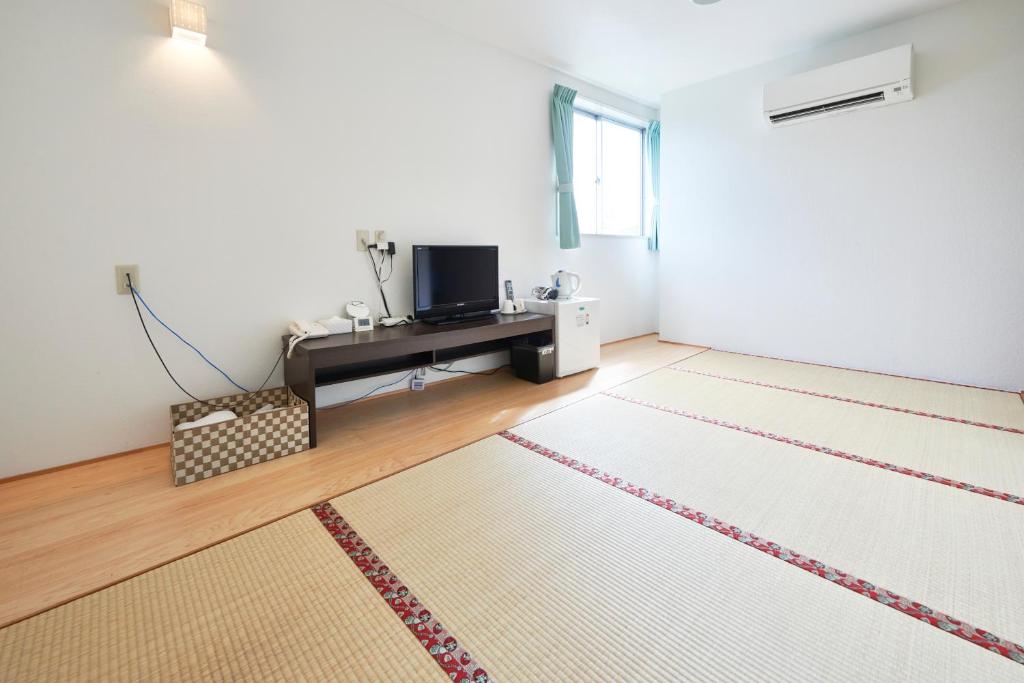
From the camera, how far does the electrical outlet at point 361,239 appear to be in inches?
114

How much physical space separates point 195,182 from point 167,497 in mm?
1537

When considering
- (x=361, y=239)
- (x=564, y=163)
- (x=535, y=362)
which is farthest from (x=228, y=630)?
(x=564, y=163)

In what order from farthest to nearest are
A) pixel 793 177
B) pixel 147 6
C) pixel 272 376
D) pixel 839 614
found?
pixel 793 177, pixel 272 376, pixel 147 6, pixel 839 614

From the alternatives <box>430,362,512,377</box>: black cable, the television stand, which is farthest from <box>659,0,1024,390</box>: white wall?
the television stand

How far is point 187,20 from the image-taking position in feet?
7.00

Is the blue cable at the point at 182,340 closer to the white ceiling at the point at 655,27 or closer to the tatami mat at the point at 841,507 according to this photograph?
the tatami mat at the point at 841,507

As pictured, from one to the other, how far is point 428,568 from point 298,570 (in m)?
0.40

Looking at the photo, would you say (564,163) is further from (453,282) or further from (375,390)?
(375,390)

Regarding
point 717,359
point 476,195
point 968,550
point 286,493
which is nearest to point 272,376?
point 286,493

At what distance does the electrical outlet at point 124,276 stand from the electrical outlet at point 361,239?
3.69 ft

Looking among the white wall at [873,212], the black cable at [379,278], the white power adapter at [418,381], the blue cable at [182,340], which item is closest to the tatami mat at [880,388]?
the white wall at [873,212]

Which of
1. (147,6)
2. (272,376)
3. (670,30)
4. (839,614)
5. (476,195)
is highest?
(670,30)

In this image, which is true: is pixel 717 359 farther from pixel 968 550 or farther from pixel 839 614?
pixel 839 614

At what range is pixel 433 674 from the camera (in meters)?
1.06
